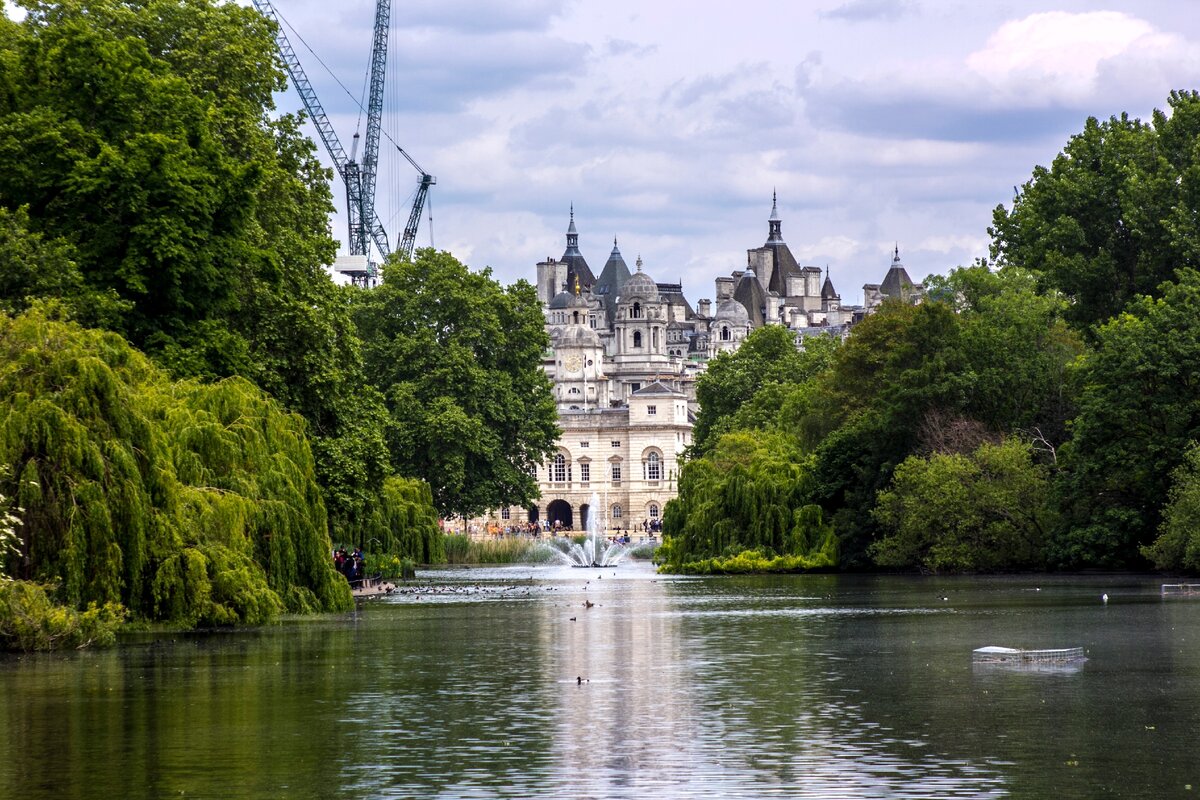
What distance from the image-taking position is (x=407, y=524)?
220 feet

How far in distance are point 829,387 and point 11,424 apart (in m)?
49.3

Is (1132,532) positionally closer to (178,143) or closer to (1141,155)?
(1141,155)

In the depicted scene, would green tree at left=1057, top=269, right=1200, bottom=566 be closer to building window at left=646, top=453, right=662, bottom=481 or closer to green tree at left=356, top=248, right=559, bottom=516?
green tree at left=356, top=248, right=559, bottom=516

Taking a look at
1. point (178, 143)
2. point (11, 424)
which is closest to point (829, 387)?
point (178, 143)

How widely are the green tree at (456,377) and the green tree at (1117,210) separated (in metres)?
24.4

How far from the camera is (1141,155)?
6669cm

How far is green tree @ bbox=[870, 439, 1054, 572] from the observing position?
188 ft

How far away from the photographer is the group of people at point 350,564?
4869cm

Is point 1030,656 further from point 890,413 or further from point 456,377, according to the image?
point 456,377

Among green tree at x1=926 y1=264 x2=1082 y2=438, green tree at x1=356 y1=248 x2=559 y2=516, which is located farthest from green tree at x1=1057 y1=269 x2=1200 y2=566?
green tree at x1=356 y1=248 x2=559 y2=516

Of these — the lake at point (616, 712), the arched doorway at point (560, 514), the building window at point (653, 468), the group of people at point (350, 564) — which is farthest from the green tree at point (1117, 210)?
the arched doorway at point (560, 514)

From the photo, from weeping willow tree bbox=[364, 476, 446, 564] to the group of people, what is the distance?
11386 mm

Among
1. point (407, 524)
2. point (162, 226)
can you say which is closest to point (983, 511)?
point (407, 524)

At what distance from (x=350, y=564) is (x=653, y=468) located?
417 ft
